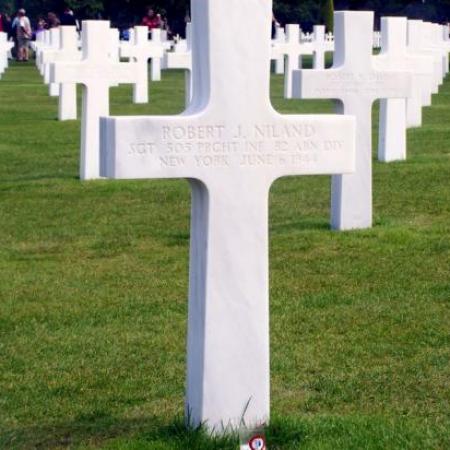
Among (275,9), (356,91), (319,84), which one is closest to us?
(319,84)

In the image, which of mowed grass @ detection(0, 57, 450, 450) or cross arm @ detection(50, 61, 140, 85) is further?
cross arm @ detection(50, 61, 140, 85)

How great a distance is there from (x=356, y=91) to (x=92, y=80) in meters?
4.49

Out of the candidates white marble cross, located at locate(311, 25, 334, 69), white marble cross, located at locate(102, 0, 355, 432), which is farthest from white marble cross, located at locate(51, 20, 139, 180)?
white marble cross, located at locate(311, 25, 334, 69)

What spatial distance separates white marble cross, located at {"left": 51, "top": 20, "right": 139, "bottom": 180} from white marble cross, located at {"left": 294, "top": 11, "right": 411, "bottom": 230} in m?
4.13

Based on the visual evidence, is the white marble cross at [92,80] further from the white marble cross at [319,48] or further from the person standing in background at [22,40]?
the person standing in background at [22,40]

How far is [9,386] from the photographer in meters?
7.04

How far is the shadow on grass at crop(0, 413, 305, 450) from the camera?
579 centimetres

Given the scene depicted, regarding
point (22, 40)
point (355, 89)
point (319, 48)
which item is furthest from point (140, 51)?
point (22, 40)

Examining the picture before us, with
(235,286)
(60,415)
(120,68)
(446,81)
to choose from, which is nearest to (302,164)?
(235,286)

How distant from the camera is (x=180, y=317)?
8453mm

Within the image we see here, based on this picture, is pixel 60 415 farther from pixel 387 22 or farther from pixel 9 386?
pixel 387 22

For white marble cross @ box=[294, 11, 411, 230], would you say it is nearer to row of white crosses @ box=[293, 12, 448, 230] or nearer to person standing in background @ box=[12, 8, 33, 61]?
row of white crosses @ box=[293, 12, 448, 230]

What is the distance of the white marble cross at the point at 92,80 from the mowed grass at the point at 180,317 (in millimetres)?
375

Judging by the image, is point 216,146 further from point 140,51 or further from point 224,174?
point 140,51
